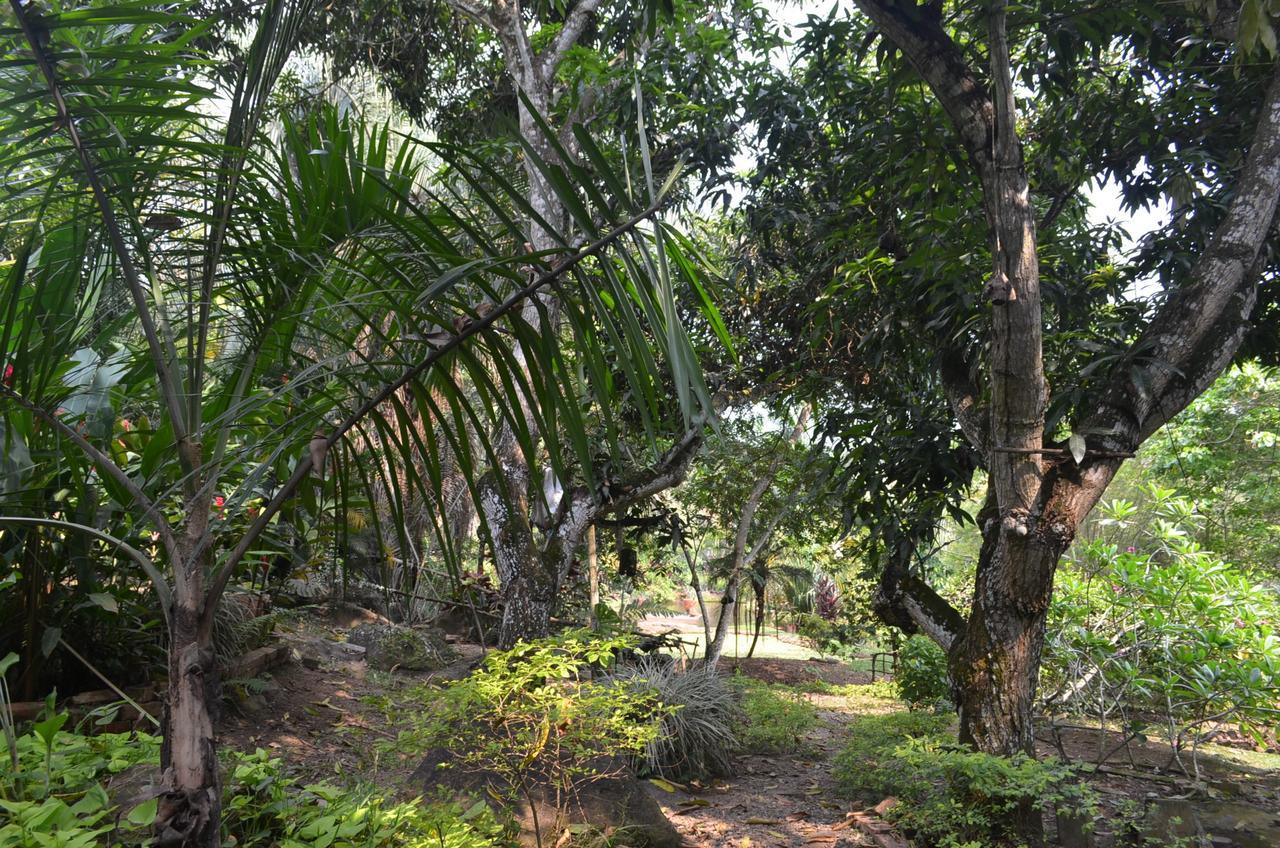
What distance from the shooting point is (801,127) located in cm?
490

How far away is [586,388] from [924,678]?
600 cm

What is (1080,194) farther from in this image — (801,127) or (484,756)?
(484,756)

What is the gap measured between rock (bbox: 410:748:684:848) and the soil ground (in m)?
0.14

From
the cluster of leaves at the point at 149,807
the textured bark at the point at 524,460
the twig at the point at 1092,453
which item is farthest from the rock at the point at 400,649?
the twig at the point at 1092,453

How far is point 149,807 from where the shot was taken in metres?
1.55

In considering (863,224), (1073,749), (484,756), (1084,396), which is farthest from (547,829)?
(1073,749)

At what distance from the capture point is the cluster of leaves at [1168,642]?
445 centimetres

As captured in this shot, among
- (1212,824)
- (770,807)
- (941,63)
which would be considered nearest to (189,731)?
(941,63)

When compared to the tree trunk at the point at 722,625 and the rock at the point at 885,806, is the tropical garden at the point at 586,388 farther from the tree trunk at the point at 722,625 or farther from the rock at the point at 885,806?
the tree trunk at the point at 722,625

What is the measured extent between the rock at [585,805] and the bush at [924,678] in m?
3.52

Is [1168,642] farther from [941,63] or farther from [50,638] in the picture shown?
[50,638]

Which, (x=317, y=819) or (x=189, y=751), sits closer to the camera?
(x=189, y=751)

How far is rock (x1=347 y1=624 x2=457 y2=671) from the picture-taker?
5891 millimetres

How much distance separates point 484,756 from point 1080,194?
193 inches
